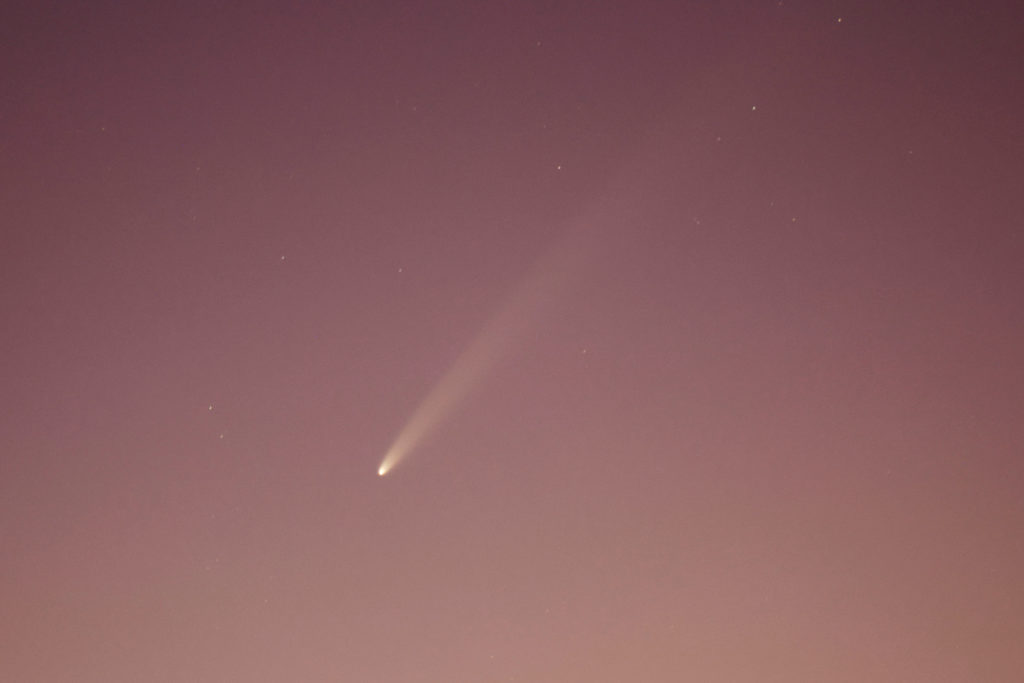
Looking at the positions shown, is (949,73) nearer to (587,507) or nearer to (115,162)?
(587,507)

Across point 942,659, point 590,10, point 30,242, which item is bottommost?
point 942,659

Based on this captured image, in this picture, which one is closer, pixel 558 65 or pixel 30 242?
pixel 30 242

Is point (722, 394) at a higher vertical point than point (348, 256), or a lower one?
lower

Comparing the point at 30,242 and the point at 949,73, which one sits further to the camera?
the point at 949,73

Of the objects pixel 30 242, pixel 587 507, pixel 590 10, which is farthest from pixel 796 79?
pixel 30 242

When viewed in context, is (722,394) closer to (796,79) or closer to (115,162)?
(796,79)

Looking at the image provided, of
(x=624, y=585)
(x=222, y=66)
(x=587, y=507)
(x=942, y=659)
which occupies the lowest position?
(x=942, y=659)

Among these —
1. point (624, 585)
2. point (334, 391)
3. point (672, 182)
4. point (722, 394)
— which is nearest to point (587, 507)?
point (624, 585)

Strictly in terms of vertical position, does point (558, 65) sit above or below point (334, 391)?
above
